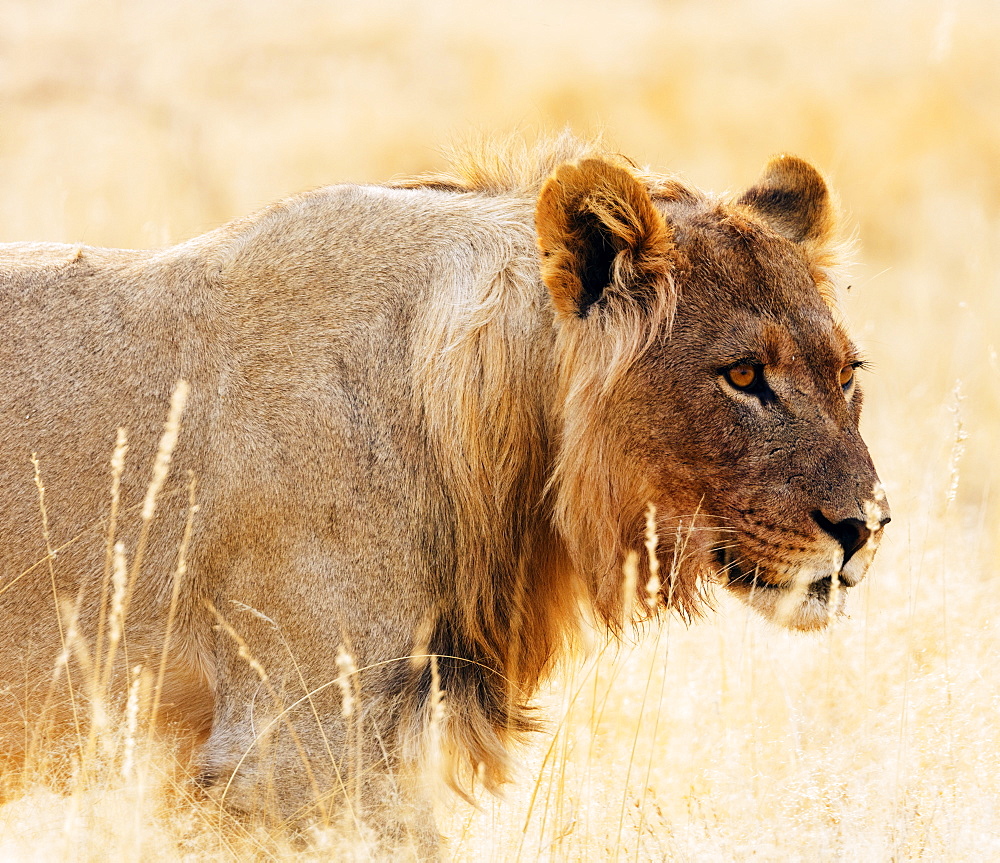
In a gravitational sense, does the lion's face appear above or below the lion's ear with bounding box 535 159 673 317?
below

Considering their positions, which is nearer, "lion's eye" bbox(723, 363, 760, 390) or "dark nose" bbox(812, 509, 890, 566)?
"dark nose" bbox(812, 509, 890, 566)

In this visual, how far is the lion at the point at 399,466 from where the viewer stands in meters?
3.10

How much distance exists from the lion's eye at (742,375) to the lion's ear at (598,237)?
289 millimetres

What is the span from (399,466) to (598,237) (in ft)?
2.76

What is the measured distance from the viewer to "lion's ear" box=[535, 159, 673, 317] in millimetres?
3105

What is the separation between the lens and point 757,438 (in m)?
3.12

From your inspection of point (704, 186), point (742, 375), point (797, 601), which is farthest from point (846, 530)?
point (704, 186)

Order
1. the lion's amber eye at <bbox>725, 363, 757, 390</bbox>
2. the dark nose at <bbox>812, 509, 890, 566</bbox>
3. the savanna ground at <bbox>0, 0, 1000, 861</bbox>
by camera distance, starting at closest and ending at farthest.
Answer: the dark nose at <bbox>812, 509, 890, 566</bbox> < the lion's amber eye at <bbox>725, 363, 757, 390</bbox> < the savanna ground at <bbox>0, 0, 1000, 861</bbox>

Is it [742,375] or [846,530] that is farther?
[742,375]

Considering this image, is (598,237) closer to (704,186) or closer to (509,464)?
(509,464)

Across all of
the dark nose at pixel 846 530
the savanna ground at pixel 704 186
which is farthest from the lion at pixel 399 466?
the savanna ground at pixel 704 186

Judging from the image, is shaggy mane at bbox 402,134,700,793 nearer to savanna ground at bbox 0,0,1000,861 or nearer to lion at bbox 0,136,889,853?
lion at bbox 0,136,889,853

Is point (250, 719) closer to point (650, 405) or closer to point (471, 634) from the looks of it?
point (471, 634)

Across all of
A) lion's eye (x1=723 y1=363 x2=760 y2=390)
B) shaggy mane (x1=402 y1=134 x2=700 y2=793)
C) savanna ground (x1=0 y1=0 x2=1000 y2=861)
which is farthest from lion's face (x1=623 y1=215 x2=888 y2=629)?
savanna ground (x1=0 y1=0 x2=1000 y2=861)
